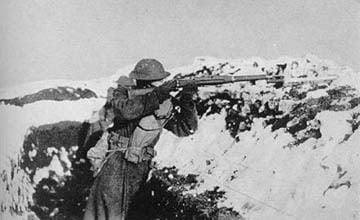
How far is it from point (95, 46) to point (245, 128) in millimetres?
966

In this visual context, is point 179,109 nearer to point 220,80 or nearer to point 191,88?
point 191,88

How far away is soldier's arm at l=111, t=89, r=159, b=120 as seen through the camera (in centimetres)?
511

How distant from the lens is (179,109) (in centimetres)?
515

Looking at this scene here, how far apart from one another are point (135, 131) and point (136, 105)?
0.15 metres

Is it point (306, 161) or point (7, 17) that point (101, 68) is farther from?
point (306, 161)

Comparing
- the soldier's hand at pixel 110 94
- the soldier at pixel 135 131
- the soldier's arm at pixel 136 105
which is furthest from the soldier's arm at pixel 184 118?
the soldier's hand at pixel 110 94

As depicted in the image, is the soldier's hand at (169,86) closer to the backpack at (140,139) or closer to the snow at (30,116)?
the backpack at (140,139)

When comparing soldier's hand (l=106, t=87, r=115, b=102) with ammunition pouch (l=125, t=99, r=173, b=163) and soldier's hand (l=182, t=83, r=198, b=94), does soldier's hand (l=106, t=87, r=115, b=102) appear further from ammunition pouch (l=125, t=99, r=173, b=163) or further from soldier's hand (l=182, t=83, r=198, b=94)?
soldier's hand (l=182, t=83, r=198, b=94)

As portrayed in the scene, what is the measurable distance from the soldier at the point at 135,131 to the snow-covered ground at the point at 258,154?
7 cm

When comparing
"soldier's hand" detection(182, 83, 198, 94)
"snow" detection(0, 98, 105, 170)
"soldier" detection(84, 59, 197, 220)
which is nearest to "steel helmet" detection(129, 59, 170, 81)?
"soldier" detection(84, 59, 197, 220)

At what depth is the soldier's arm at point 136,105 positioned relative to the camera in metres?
5.11

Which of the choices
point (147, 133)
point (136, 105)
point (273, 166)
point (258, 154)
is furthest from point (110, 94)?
point (273, 166)

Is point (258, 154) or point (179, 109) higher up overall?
point (179, 109)

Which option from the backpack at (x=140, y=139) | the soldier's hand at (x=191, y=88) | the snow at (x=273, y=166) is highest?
the soldier's hand at (x=191, y=88)
